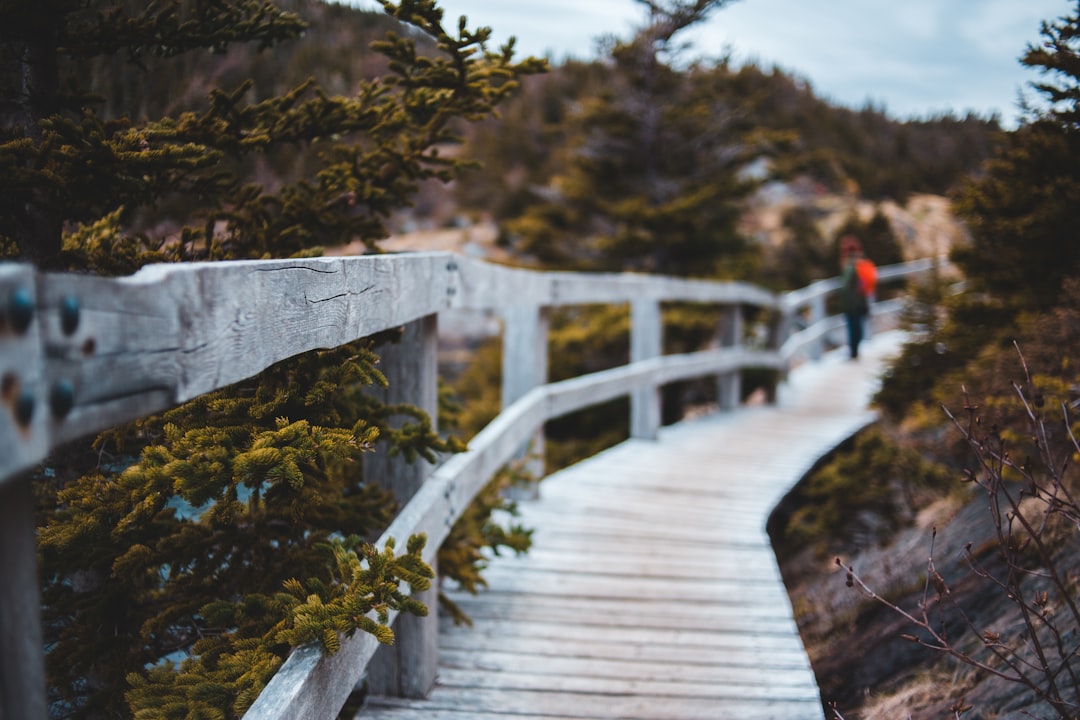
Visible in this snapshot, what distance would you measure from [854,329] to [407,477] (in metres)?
10.9

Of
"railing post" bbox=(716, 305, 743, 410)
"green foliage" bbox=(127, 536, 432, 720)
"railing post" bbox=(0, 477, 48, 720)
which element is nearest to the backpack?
"railing post" bbox=(716, 305, 743, 410)

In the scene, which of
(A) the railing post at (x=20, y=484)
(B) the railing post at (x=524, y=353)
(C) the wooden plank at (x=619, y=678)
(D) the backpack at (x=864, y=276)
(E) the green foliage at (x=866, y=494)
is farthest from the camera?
(D) the backpack at (x=864, y=276)

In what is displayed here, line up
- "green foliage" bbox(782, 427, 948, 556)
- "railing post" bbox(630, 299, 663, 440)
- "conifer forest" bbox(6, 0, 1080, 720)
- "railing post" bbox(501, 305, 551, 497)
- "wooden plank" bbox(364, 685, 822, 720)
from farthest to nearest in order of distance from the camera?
"railing post" bbox(630, 299, 663, 440) < "green foliage" bbox(782, 427, 948, 556) < "railing post" bbox(501, 305, 551, 497) < "wooden plank" bbox(364, 685, 822, 720) < "conifer forest" bbox(6, 0, 1080, 720)

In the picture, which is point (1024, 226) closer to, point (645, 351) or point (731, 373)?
point (645, 351)

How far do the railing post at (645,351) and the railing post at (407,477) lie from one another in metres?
4.73

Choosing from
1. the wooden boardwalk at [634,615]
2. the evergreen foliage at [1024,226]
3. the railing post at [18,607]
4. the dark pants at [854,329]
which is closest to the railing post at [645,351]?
the wooden boardwalk at [634,615]

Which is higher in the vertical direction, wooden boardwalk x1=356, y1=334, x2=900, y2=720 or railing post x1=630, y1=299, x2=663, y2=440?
railing post x1=630, y1=299, x2=663, y2=440

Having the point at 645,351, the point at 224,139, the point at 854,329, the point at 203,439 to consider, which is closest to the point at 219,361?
the point at 203,439

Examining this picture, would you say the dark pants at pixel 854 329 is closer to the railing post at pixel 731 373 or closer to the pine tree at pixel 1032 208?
the railing post at pixel 731 373

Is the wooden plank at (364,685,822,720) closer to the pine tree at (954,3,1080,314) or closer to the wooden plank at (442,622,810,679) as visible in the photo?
the wooden plank at (442,622,810,679)

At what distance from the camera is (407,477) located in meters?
3.04

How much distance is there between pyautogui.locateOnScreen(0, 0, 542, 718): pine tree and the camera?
1.97 m

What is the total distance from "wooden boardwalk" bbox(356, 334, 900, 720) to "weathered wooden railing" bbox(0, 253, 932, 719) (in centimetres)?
40

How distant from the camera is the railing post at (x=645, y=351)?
770cm
